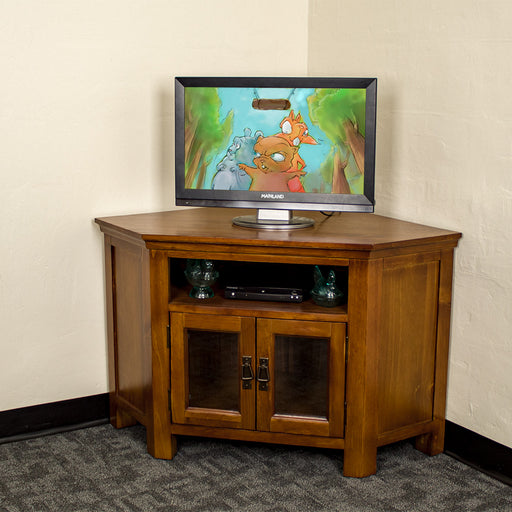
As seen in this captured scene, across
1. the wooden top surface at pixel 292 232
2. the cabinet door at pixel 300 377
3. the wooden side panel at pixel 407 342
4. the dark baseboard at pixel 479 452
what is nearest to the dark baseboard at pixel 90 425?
the dark baseboard at pixel 479 452

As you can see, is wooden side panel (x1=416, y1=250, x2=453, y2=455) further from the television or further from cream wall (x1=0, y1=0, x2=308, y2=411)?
cream wall (x1=0, y1=0, x2=308, y2=411)

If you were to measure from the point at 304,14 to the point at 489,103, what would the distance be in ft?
3.30

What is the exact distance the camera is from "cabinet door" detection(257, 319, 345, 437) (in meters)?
2.29

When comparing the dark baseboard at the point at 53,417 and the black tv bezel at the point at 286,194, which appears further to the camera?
the dark baseboard at the point at 53,417

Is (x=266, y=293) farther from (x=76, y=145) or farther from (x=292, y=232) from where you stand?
(x=76, y=145)

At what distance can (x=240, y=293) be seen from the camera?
238 centimetres

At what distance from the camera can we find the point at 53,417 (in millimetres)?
2691

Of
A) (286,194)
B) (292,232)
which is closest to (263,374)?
(292,232)

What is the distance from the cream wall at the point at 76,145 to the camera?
2502mm

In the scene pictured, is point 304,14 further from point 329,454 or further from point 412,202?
point 329,454

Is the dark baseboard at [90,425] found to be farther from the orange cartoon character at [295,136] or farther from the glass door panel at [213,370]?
the orange cartoon character at [295,136]

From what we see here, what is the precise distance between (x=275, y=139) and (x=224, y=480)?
1075 millimetres

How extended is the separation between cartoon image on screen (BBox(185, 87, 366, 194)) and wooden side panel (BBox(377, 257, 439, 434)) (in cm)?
32

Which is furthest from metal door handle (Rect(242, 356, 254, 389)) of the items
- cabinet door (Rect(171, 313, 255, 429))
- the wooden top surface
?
the wooden top surface
